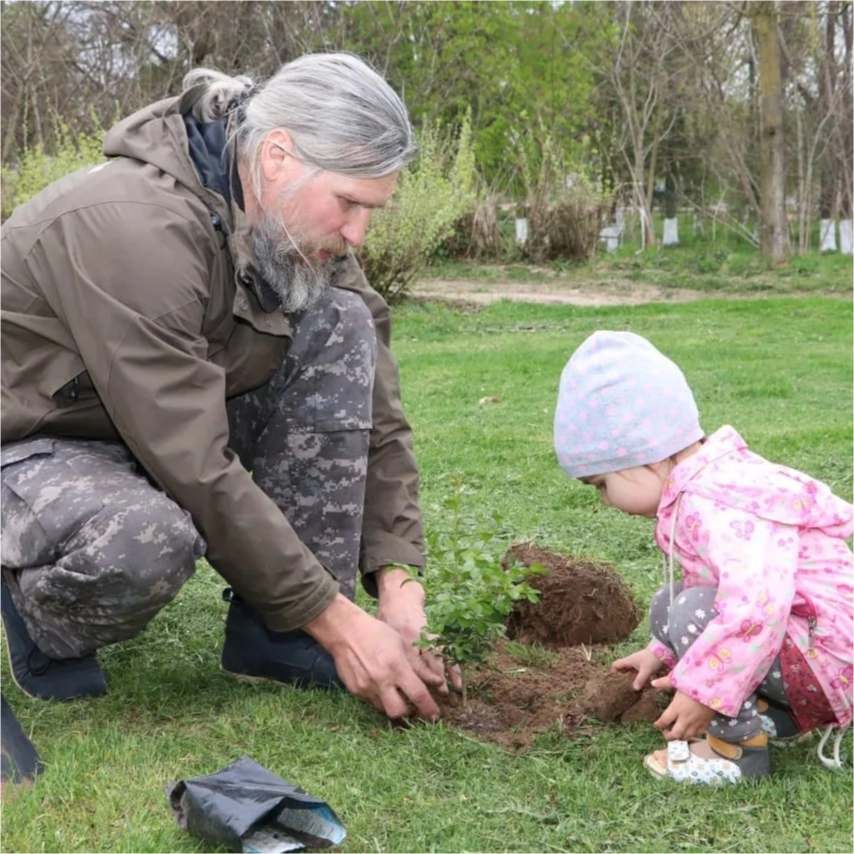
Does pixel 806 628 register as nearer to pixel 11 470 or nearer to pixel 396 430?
pixel 396 430

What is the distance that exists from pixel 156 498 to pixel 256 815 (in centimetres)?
77

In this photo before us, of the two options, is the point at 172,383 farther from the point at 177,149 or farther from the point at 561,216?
the point at 561,216

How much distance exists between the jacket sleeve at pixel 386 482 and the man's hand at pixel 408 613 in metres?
0.07

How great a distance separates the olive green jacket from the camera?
261cm

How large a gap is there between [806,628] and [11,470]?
1.75 m

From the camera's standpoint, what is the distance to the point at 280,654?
124 inches

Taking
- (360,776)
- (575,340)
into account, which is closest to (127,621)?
(360,776)

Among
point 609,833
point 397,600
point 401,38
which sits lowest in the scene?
point 609,833

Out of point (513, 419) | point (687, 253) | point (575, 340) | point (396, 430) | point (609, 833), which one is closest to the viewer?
point (609, 833)

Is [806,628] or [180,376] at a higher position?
[180,376]

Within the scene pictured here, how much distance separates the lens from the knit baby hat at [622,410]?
99.6 inches

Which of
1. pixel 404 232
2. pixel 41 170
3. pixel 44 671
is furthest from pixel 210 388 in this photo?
pixel 41 170

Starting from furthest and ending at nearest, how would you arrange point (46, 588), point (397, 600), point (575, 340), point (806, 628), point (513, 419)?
point (575, 340) < point (513, 419) < point (397, 600) < point (46, 588) < point (806, 628)

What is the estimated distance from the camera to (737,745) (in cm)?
256
